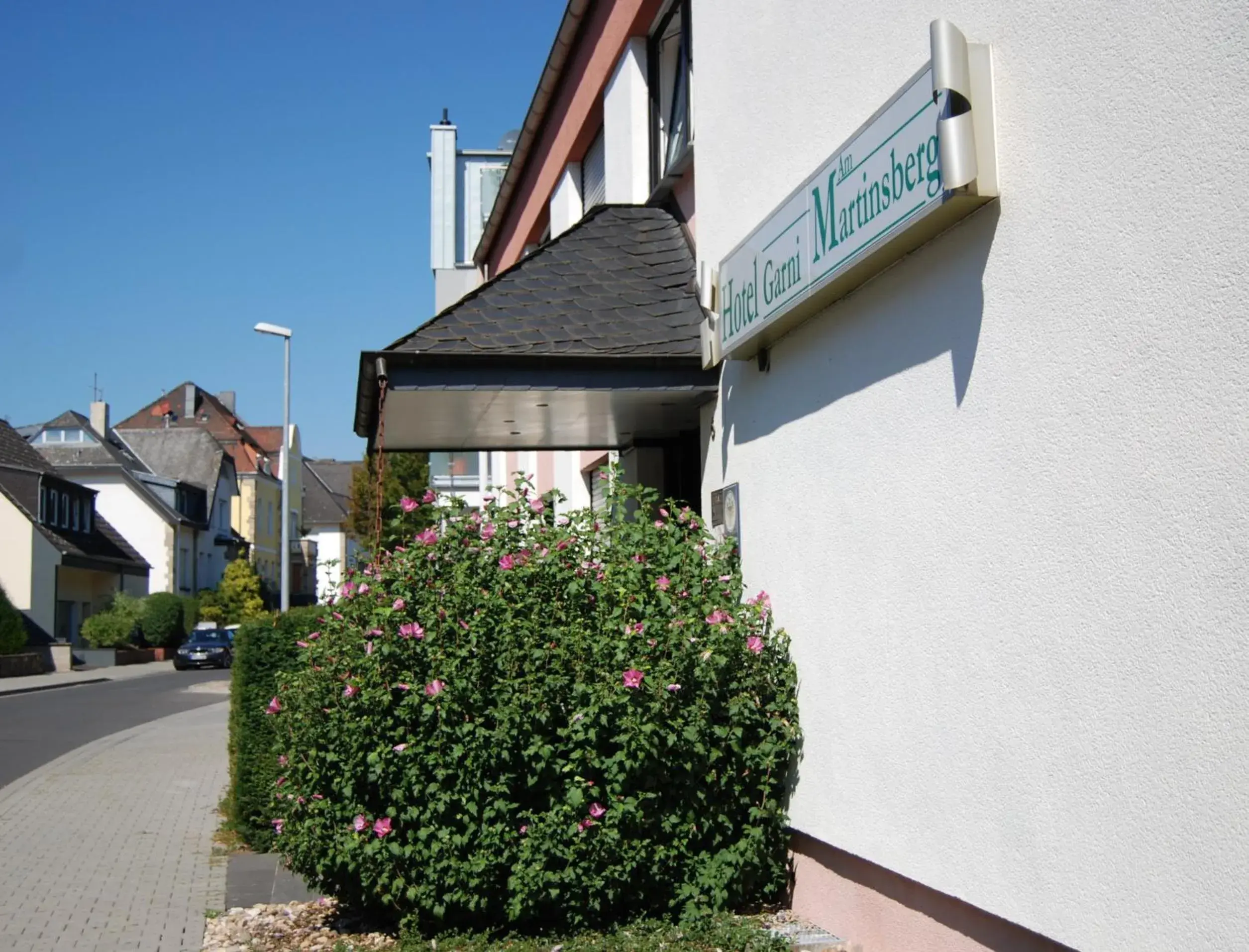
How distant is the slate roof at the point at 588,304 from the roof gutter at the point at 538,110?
3.98 meters

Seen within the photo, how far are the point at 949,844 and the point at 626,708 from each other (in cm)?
173

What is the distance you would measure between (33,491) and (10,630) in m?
10.3

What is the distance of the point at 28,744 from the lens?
18.3m

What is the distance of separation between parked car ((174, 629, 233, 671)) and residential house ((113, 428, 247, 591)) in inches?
931

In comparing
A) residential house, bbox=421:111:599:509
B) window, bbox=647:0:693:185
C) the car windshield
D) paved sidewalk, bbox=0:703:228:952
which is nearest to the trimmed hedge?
paved sidewalk, bbox=0:703:228:952

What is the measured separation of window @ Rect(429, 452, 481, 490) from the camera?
28250 millimetres

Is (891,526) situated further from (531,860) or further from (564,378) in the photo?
(564,378)

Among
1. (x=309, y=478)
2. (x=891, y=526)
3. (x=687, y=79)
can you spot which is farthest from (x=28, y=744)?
(x=309, y=478)

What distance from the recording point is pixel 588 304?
8125 mm

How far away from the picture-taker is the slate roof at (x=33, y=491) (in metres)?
46.5

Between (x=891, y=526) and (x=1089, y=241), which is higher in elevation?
(x=1089, y=241)

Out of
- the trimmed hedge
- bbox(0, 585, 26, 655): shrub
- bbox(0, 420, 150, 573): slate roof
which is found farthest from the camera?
bbox(0, 420, 150, 573): slate roof

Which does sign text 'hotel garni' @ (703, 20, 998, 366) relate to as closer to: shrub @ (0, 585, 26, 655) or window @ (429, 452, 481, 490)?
window @ (429, 452, 481, 490)

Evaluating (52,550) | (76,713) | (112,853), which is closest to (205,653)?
(52,550)
